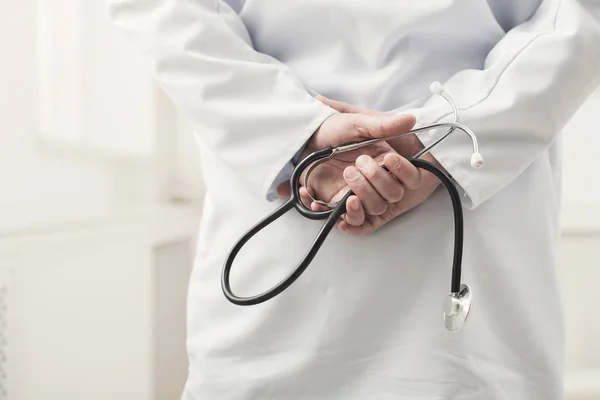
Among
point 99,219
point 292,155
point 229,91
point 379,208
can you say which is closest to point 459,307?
point 379,208

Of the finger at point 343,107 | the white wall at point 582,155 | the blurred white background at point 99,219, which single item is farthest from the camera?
the white wall at point 582,155

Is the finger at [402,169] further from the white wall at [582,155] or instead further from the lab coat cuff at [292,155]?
the white wall at [582,155]

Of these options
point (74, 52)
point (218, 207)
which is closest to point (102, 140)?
point (74, 52)

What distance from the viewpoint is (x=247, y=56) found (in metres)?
0.71

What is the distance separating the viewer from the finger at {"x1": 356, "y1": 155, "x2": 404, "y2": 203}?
22.9 inches

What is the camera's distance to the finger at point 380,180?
58 centimetres

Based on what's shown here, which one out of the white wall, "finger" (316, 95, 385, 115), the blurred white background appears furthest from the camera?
the white wall

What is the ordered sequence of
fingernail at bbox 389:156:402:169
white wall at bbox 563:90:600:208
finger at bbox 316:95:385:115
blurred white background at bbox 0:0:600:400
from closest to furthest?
fingernail at bbox 389:156:402:169 < finger at bbox 316:95:385:115 < blurred white background at bbox 0:0:600:400 < white wall at bbox 563:90:600:208

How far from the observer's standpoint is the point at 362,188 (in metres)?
0.59

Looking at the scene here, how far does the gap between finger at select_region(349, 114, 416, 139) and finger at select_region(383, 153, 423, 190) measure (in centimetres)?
3

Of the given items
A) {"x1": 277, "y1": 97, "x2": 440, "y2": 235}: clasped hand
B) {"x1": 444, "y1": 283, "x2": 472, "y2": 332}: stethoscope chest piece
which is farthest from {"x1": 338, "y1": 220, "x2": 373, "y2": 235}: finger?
{"x1": 444, "y1": 283, "x2": 472, "y2": 332}: stethoscope chest piece

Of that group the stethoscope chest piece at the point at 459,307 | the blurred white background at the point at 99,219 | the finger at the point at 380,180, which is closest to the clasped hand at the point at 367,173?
the finger at the point at 380,180

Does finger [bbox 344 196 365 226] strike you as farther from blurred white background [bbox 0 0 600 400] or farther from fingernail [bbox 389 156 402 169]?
blurred white background [bbox 0 0 600 400]

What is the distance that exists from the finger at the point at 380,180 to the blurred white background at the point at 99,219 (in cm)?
76
